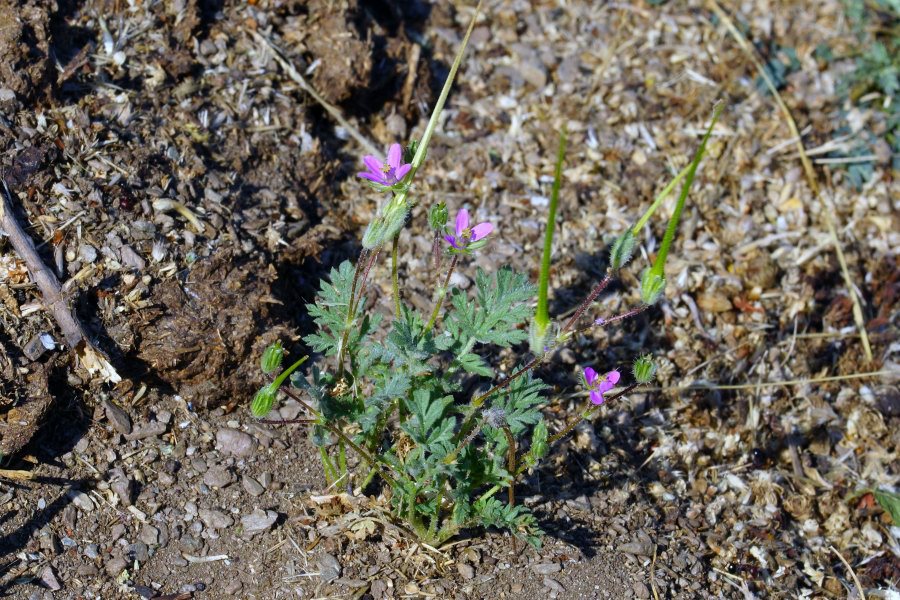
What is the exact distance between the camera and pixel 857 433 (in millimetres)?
3945

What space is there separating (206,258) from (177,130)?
2.15 feet

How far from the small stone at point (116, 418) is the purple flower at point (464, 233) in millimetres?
1399

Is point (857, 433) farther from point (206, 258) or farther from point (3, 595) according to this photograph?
point (3, 595)

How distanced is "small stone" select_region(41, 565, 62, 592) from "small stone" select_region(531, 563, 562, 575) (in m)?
1.54

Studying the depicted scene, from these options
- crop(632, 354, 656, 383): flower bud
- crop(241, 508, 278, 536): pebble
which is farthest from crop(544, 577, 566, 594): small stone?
crop(241, 508, 278, 536): pebble

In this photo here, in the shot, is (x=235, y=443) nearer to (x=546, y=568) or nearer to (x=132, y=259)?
(x=132, y=259)

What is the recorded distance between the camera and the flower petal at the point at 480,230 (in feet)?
9.21

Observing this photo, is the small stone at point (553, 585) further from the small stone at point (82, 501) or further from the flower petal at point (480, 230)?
the small stone at point (82, 501)

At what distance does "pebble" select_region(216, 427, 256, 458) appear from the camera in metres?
3.26

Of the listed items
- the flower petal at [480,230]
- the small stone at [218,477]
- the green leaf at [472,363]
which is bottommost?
the small stone at [218,477]

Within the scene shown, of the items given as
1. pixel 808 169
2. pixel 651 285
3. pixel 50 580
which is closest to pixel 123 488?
pixel 50 580

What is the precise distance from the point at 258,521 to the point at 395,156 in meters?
1.37

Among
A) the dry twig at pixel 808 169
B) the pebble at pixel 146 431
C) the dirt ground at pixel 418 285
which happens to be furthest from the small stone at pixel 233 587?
the dry twig at pixel 808 169

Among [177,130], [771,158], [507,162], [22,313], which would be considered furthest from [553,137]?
[22,313]
